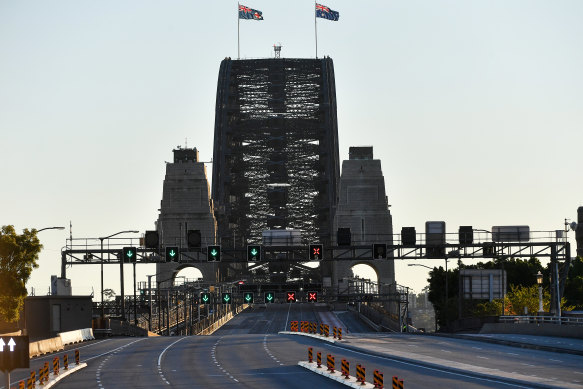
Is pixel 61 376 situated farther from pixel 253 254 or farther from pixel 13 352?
pixel 253 254

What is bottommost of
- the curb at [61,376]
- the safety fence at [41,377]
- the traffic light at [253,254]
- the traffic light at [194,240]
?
the curb at [61,376]

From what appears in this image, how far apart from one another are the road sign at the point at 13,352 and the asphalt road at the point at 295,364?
643 inches

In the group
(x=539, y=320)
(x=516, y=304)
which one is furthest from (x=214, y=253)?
(x=516, y=304)

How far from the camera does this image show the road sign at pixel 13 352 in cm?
3328

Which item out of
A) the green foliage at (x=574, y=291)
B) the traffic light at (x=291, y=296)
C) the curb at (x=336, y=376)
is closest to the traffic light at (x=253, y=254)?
the curb at (x=336, y=376)

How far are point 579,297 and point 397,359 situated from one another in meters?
111

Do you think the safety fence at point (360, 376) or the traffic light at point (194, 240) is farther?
the traffic light at point (194, 240)

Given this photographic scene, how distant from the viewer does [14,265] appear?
93.6 meters

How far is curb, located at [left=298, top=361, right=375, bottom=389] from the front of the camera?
147 ft

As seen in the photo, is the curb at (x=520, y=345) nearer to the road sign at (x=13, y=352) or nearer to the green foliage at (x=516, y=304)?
the road sign at (x=13, y=352)

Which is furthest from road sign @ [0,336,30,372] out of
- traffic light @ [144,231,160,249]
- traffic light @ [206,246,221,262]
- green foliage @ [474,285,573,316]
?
green foliage @ [474,285,573,316]

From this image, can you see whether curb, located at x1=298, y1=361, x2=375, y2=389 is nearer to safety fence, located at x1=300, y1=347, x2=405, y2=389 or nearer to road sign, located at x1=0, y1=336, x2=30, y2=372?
safety fence, located at x1=300, y1=347, x2=405, y2=389

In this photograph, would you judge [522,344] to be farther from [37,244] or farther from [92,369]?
[37,244]

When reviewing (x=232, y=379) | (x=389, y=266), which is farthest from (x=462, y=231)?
(x=389, y=266)
